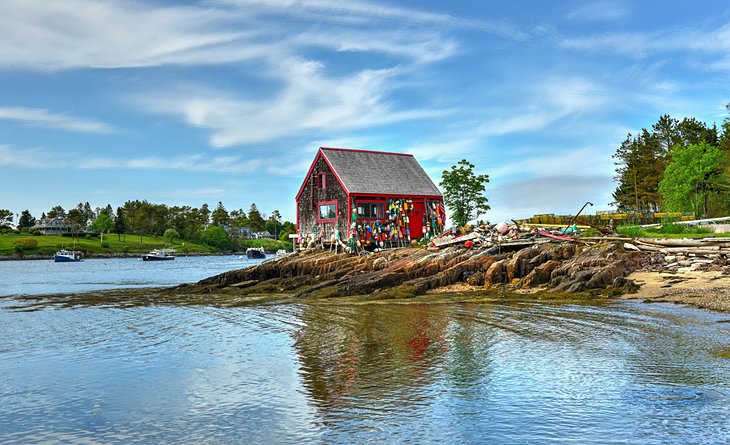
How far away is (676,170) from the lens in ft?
216

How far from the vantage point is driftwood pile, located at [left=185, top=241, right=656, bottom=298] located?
985 inches

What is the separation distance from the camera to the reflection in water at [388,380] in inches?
342

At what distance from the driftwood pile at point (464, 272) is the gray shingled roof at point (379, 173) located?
8557mm

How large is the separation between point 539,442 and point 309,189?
4127 centimetres

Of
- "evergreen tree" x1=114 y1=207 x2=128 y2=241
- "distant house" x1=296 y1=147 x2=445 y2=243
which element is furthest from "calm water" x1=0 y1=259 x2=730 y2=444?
"evergreen tree" x1=114 y1=207 x2=128 y2=241

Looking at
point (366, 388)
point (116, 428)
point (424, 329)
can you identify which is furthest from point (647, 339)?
point (116, 428)

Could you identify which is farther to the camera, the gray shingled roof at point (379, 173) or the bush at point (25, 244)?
the bush at point (25, 244)

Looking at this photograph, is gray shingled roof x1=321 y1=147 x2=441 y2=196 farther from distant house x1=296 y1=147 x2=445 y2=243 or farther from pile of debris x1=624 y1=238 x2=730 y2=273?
pile of debris x1=624 y1=238 x2=730 y2=273

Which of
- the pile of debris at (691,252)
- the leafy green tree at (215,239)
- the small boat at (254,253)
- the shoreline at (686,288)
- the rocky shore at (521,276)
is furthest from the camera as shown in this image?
the leafy green tree at (215,239)

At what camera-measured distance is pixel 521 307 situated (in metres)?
21.4

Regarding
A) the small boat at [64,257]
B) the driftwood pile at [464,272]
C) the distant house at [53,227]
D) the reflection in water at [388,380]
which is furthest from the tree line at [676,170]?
the distant house at [53,227]

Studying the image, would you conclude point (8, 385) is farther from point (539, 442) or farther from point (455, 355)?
point (539, 442)

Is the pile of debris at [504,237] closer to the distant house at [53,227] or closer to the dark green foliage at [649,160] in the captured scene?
the dark green foliage at [649,160]

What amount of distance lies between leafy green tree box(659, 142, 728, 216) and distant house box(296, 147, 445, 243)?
32.9 m
